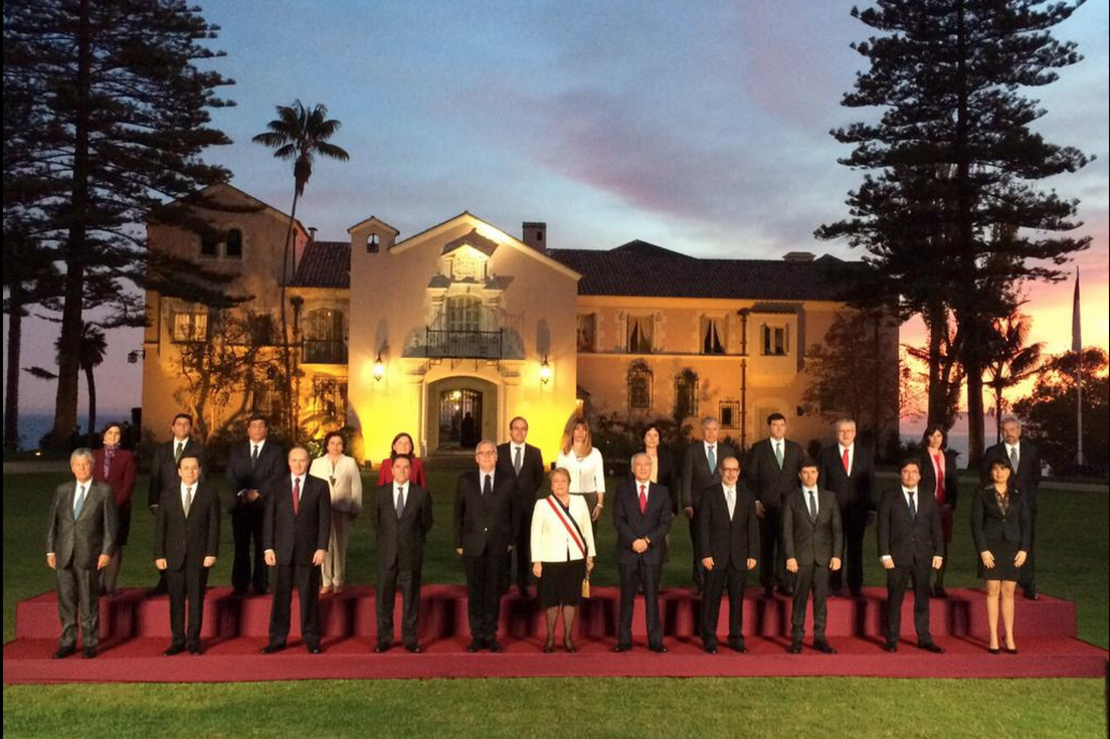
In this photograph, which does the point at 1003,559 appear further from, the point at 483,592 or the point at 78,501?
the point at 78,501

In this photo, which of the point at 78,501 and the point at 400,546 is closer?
the point at 78,501

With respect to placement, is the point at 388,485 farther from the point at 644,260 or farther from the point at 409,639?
the point at 644,260

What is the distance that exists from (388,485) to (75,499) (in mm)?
2353

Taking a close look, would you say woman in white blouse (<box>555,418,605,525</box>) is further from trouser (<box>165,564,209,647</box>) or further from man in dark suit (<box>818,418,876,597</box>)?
trouser (<box>165,564,209,647</box>)

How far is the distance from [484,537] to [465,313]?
817 inches

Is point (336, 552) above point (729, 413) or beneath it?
beneath

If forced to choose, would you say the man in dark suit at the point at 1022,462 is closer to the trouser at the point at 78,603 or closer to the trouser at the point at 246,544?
the trouser at the point at 246,544

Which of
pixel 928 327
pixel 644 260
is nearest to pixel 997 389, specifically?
pixel 928 327

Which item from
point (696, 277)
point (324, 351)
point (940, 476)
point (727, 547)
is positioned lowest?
point (727, 547)

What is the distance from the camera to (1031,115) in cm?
2695

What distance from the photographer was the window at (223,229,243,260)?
30.5 m

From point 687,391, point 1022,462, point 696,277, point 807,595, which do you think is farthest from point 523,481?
point 696,277

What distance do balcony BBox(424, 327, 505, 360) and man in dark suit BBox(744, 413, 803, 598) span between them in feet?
63.2

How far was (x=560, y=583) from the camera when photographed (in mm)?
8023
